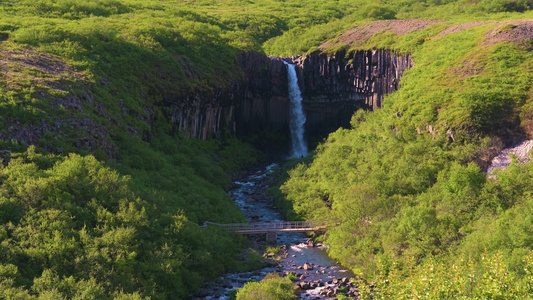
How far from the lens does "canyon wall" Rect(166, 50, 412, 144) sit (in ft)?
230

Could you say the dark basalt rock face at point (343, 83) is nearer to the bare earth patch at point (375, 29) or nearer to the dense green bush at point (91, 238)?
the bare earth patch at point (375, 29)

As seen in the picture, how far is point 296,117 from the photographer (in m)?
81.1

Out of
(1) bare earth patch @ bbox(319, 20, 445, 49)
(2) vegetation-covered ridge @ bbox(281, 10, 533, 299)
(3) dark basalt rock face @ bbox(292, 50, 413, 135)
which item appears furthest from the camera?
(1) bare earth patch @ bbox(319, 20, 445, 49)

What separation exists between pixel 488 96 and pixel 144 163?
106ft

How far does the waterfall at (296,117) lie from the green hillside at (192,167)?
24.6ft

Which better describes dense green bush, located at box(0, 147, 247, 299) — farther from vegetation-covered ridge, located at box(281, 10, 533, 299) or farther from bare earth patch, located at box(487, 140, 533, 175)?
bare earth patch, located at box(487, 140, 533, 175)

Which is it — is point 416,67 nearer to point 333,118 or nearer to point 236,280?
point 333,118

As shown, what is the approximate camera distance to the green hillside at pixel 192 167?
31250 millimetres

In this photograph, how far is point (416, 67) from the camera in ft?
200

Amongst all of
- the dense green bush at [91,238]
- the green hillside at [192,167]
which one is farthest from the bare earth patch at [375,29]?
the dense green bush at [91,238]

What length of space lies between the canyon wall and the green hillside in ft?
8.44

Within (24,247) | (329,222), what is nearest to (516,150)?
(329,222)

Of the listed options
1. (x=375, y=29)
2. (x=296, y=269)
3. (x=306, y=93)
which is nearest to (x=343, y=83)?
(x=306, y=93)

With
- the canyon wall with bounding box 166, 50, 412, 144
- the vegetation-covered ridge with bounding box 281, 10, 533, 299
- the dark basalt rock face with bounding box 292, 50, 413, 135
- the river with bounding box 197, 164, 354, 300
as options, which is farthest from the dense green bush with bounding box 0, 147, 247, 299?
the dark basalt rock face with bounding box 292, 50, 413, 135
